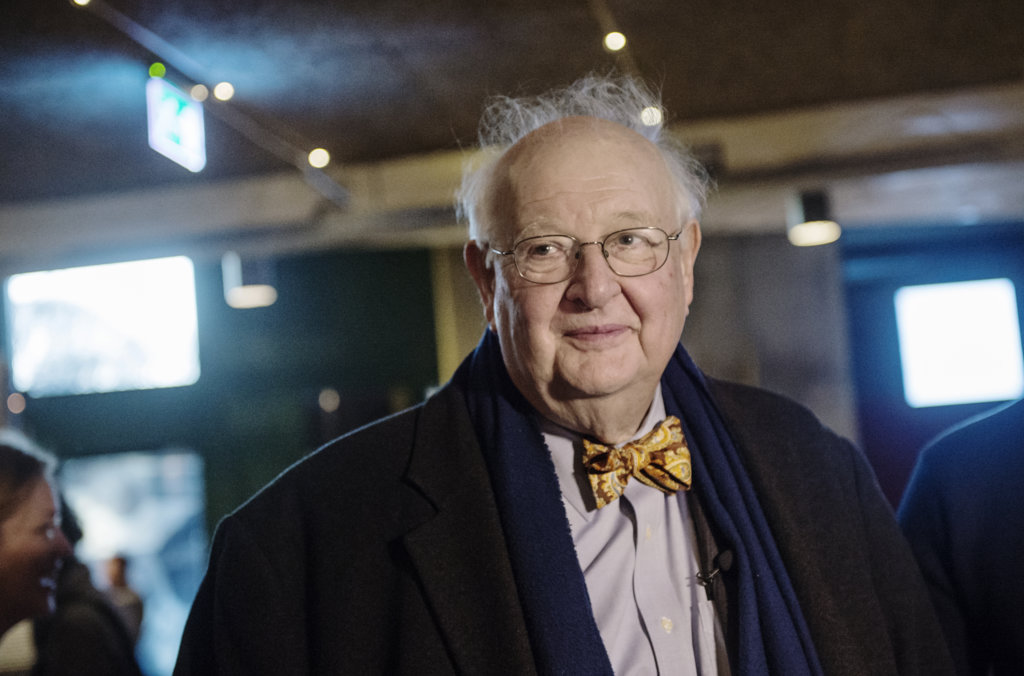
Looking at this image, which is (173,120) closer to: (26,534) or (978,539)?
(26,534)

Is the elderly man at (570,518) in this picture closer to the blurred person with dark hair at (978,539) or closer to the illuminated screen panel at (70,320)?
the blurred person with dark hair at (978,539)

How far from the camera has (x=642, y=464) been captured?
162 cm

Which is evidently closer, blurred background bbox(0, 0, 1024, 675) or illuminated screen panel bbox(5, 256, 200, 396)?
illuminated screen panel bbox(5, 256, 200, 396)

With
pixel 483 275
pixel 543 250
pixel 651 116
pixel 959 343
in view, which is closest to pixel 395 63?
pixel 651 116

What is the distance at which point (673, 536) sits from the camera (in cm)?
165

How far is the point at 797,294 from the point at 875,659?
647 centimetres

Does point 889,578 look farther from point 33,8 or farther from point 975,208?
point 975,208

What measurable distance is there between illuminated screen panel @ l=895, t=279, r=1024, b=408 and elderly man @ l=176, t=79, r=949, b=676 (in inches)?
296

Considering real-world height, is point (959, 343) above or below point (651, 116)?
below

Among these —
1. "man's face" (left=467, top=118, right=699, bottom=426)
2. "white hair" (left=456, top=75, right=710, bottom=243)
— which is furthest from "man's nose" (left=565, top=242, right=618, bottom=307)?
"white hair" (left=456, top=75, right=710, bottom=243)

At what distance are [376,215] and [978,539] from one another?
16.1ft

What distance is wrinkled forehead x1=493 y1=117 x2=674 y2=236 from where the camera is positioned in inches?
63.7

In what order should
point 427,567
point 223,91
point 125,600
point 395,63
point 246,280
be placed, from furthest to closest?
point 246,280 < point 395,63 < point 223,91 < point 125,600 < point 427,567

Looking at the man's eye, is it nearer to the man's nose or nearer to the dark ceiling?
the man's nose
